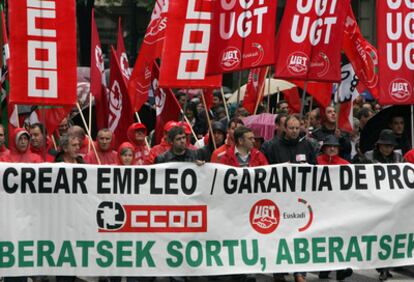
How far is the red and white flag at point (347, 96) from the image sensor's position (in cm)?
1565

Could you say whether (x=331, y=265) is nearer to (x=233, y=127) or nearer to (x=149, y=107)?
(x=233, y=127)

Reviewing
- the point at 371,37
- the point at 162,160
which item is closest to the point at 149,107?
the point at 162,160

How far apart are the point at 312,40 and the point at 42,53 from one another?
320cm

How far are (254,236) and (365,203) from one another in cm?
114

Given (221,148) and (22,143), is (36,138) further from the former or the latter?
(221,148)

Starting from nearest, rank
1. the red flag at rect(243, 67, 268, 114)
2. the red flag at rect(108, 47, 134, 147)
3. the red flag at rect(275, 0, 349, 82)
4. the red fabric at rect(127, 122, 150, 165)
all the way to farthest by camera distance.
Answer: the red flag at rect(275, 0, 349, 82) < the red fabric at rect(127, 122, 150, 165) < the red flag at rect(108, 47, 134, 147) < the red flag at rect(243, 67, 268, 114)

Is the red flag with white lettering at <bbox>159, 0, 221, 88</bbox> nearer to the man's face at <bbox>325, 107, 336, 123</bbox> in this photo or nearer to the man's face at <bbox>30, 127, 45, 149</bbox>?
the man's face at <bbox>30, 127, 45, 149</bbox>

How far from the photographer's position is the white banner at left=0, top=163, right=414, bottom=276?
10375mm

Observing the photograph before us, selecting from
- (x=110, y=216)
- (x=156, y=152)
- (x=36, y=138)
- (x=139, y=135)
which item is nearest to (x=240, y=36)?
(x=156, y=152)

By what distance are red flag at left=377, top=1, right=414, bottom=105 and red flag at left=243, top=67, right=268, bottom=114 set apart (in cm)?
376

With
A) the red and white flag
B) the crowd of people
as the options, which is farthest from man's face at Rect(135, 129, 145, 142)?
the red and white flag

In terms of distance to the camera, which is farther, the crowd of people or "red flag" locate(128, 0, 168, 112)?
"red flag" locate(128, 0, 168, 112)

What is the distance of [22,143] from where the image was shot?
1105 centimetres

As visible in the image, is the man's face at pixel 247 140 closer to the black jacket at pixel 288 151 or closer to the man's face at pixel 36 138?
the black jacket at pixel 288 151
